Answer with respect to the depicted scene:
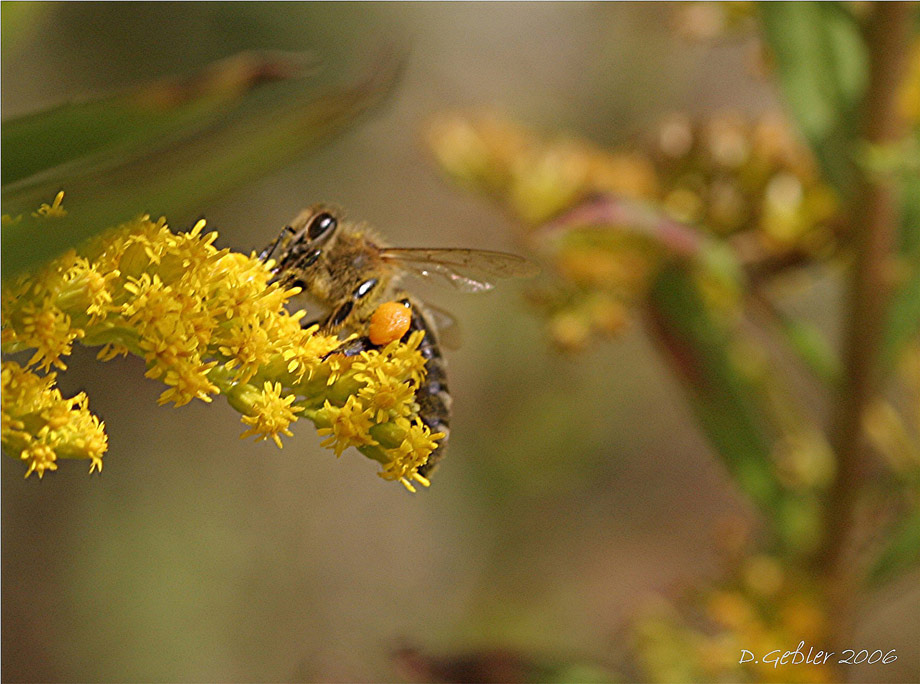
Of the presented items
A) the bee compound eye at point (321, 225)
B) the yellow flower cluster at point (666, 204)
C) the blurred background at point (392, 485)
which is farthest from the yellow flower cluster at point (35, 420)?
the blurred background at point (392, 485)

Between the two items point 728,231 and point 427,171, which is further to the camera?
point 427,171

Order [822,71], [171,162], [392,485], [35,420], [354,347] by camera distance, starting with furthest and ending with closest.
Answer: [392,485] → [822,71] → [354,347] → [35,420] → [171,162]

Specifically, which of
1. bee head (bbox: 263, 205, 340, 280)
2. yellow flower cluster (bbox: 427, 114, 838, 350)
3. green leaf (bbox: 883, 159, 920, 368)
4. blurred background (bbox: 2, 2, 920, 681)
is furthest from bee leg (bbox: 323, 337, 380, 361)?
blurred background (bbox: 2, 2, 920, 681)

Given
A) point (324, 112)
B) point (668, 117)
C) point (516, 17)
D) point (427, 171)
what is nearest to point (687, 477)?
point (427, 171)

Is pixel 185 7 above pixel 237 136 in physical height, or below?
above

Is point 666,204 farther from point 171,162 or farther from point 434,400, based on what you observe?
point 171,162

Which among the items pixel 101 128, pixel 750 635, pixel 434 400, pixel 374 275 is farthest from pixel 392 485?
pixel 101 128

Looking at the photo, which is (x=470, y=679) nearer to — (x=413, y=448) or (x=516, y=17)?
(x=413, y=448)
